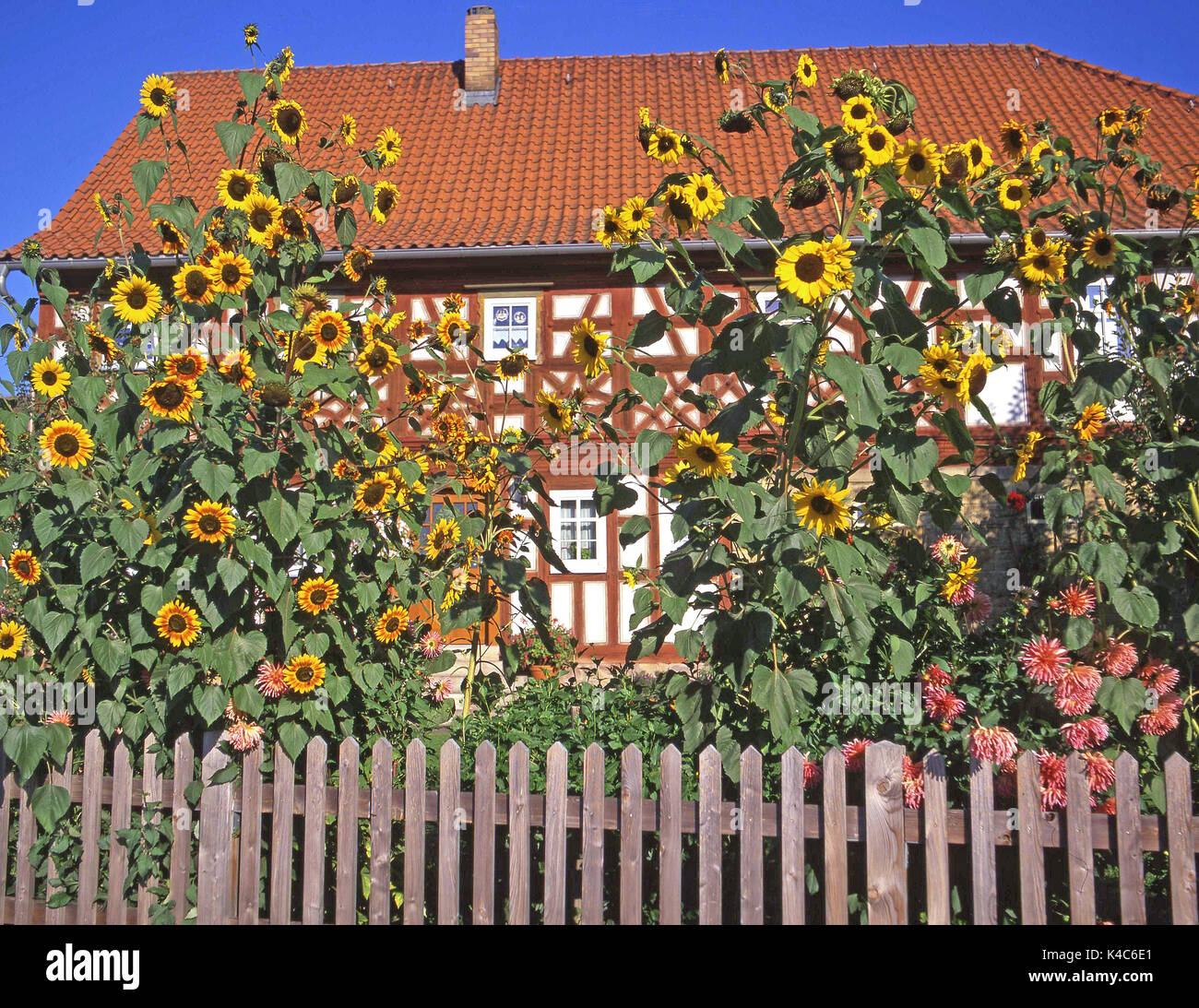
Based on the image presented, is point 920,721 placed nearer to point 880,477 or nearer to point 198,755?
point 880,477

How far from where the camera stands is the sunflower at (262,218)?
298 centimetres

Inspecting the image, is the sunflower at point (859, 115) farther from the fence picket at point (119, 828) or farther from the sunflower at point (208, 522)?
the fence picket at point (119, 828)

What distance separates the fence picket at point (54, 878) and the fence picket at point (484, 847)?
56.5 inches

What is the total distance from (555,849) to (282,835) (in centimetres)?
87

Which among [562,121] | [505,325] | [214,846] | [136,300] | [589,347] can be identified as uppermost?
[562,121]

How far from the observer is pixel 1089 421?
313 centimetres

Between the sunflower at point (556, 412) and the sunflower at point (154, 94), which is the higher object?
the sunflower at point (154, 94)

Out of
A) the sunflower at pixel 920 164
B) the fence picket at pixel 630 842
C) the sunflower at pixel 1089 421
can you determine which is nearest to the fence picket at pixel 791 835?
the fence picket at pixel 630 842

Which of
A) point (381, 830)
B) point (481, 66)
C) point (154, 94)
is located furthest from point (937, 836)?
point (481, 66)

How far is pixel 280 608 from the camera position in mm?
2973

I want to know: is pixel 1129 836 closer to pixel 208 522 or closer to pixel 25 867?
pixel 208 522

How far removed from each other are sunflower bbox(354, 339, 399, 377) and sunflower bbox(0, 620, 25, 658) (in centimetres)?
135
